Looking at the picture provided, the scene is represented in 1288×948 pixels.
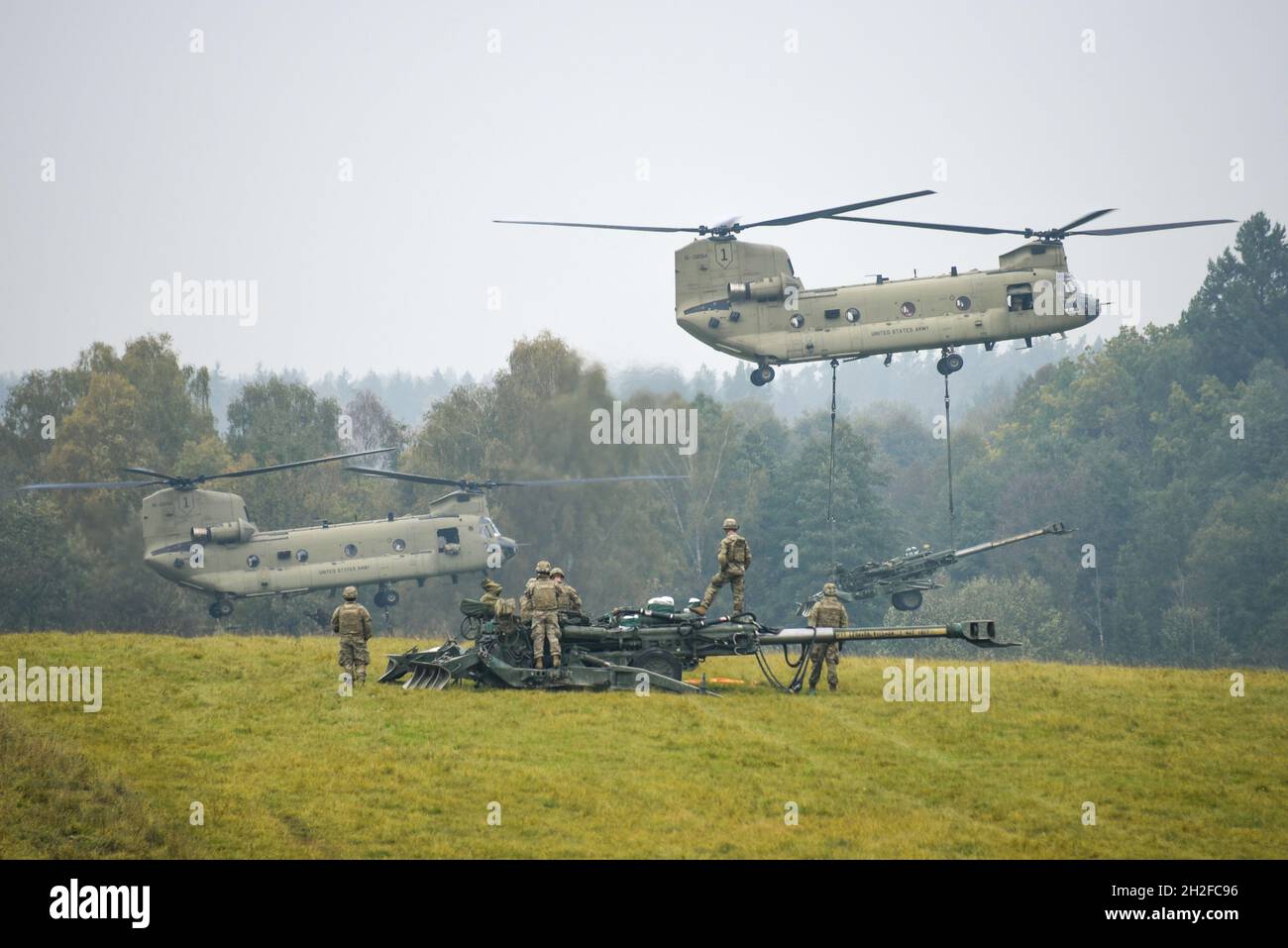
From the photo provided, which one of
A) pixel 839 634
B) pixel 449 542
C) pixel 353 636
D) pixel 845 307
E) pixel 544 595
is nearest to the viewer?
pixel 544 595

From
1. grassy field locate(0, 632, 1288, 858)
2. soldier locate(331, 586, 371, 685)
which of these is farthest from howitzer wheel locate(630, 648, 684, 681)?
soldier locate(331, 586, 371, 685)

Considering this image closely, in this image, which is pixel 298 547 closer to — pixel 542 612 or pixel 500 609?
pixel 500 609

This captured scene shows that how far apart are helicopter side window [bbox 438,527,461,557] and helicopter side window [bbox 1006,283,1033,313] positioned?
58.6 ft

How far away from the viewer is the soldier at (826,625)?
25328mm

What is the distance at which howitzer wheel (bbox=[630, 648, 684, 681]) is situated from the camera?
81.9 feet

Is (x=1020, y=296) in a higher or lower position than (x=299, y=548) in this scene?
higher

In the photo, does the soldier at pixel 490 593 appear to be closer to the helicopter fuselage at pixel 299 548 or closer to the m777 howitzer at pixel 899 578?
the m777 howitzer at pixel 899 578

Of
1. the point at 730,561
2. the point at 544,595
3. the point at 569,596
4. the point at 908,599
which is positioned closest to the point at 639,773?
the point at 544,595

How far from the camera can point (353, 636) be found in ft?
84.3

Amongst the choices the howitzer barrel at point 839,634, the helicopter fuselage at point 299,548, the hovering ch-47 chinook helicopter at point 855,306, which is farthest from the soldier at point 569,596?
the helicopter fuselage at point 299,548

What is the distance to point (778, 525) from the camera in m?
81.0

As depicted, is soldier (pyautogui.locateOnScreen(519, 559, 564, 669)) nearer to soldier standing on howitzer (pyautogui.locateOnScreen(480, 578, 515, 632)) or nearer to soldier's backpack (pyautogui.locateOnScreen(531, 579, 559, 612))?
soldier's backpack (pyautogui.locateOnScreen(531, 579, 559, 612))

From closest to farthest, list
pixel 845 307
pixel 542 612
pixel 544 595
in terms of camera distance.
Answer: pixel 544 595 < pixel 542 612 < pixel 845 307

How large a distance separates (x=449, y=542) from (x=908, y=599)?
538 inches
